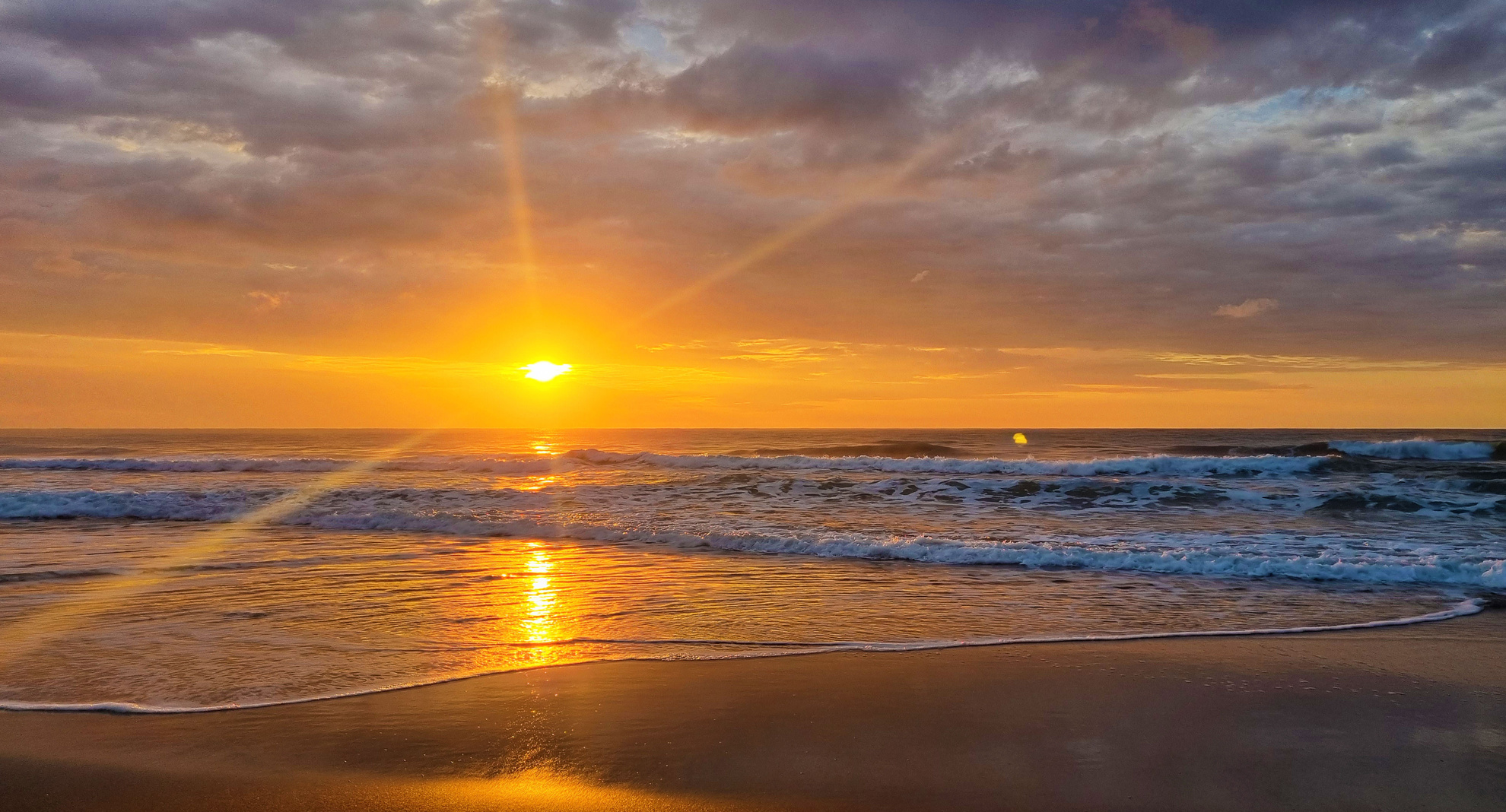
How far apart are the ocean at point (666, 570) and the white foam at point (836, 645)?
44 millimetres

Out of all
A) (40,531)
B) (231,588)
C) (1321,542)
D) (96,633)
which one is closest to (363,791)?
(96,633)

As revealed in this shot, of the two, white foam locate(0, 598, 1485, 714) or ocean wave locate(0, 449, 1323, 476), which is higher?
ocean wave locate(0, 449, 1323, 476)

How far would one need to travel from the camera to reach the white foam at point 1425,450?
35013 millimetres

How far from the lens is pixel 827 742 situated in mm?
5039

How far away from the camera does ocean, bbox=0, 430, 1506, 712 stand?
279 inches

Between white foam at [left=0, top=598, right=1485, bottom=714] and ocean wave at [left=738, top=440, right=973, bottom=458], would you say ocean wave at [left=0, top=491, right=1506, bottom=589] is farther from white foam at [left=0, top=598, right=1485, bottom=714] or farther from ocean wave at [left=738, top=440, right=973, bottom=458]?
ocean wave at [left=738, top=440, right=973, bottom=458]

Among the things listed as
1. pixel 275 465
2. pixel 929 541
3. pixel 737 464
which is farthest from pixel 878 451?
pixel 929 541

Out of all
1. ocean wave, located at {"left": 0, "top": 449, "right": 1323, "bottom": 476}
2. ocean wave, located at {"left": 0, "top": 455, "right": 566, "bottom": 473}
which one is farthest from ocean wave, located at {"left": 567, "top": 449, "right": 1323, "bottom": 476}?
ocean wave, located at {"left": 0, "top": 455, "right": 566, "bottom": 473}

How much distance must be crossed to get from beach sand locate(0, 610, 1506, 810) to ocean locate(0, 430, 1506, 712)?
2.14 feet

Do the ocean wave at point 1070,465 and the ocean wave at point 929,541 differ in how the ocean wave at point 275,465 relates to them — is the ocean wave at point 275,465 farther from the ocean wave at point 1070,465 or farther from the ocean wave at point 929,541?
the ocean wave at point 929,541

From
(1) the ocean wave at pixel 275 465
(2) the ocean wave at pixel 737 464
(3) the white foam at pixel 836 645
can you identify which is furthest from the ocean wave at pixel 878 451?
(3) the white foam at pixel 836 645

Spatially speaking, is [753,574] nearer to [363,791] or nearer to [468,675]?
[468,675]

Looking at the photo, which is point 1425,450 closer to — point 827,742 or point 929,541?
point 929,541

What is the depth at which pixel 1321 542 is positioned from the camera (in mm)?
13727
